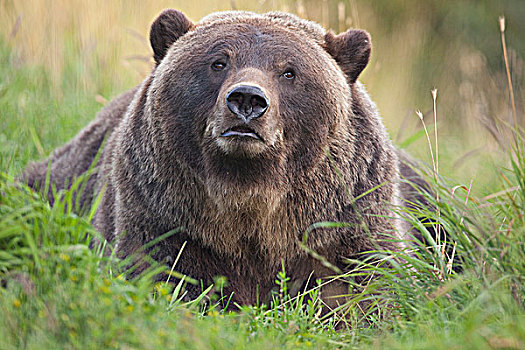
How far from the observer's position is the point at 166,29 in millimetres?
4930

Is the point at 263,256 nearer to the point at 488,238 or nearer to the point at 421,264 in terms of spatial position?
the point at 421,264

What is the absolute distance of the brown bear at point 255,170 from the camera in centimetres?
425

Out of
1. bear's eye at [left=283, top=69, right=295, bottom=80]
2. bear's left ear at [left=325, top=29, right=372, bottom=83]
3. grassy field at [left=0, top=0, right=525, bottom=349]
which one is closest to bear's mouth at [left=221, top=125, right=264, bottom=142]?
bear's eye at [left=283, top=69, right=295, bottom=80]

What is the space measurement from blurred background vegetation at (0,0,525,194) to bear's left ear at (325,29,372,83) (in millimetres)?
980

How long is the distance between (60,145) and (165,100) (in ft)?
10.5

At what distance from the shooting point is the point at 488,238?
3471 millimetres

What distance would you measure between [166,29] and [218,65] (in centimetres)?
78

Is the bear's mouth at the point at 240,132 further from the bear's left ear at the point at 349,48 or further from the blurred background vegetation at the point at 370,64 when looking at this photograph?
the blurred background vegetation at the point at 370,64

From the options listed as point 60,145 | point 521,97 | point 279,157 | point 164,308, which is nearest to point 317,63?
point 279,157

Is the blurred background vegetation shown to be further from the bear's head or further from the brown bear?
the bear's head

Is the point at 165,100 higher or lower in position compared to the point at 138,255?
higher

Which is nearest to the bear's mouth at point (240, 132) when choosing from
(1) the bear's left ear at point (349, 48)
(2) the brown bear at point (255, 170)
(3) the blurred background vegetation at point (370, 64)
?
(2) the brown bear at point (255, 170)

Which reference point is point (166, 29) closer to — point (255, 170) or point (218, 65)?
point (218, 65)

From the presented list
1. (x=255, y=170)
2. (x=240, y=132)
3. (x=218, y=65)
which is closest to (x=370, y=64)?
(x=218, y=65)
